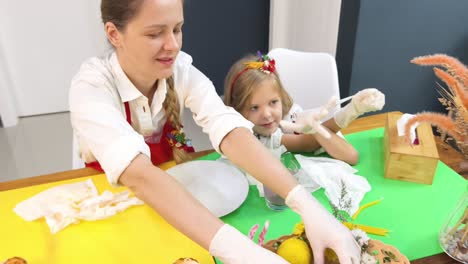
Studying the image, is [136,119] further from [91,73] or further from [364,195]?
[364,195]

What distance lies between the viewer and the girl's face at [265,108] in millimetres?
1233

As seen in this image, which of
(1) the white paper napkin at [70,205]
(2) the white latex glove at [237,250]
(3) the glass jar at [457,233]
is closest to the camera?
(2) the white latex glove at [237,250]

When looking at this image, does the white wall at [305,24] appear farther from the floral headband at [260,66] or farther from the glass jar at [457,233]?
the glass jar at [457,233]

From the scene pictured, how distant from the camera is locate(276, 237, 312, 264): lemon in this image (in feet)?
2.31

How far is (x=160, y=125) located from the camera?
118 cm

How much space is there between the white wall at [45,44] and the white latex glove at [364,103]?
2.06 m

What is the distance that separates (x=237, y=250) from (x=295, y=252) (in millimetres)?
106

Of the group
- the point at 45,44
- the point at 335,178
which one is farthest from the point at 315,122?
the point at 45,44

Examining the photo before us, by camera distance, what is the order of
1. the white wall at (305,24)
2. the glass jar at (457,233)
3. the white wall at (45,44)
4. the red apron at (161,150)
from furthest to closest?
the white wall at (45,44), the white wall at (305,24), the red apron at (161,150), the glass jar at (457,233)

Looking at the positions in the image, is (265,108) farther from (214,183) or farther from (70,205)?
(70,205)

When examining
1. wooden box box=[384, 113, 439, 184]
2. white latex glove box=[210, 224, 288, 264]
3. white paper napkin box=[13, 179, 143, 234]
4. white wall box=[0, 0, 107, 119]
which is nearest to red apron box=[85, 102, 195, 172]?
white paper napkin box=[13, 179, 143, 234]

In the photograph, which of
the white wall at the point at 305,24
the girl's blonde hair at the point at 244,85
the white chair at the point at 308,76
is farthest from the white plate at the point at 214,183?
the white wall at the point at 305,24

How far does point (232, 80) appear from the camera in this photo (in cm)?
129

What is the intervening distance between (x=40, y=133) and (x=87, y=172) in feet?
5.93
